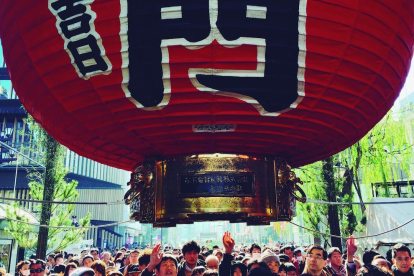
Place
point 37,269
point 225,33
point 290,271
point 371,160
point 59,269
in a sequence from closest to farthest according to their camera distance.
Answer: point 225,33
point 290,271
point 37,269
point 59,269
point 371,160

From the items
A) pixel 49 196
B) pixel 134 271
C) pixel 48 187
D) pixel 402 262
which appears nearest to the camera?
pixel 402 262

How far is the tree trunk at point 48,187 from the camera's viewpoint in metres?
9.88

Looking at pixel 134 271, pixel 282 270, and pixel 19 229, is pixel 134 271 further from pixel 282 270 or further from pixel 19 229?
pixel 19 229

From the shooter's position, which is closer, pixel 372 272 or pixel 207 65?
pixel 207 65

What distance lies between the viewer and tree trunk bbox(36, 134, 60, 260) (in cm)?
988

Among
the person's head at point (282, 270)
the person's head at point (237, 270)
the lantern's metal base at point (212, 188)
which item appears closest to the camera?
the lantern's metal base at point (212, 188)

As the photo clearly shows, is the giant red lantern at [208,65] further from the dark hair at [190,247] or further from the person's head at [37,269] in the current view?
the person's head at [37,269]

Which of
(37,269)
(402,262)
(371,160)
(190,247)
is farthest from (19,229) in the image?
(371,160)

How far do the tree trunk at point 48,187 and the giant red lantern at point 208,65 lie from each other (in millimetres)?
8914

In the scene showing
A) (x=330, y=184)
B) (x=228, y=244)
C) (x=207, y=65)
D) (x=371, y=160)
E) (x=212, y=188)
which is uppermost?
(x=371, y=160)

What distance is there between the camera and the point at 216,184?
215 cm

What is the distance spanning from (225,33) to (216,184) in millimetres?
962

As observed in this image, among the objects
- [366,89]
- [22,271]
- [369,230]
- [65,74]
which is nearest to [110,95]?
[65,74]

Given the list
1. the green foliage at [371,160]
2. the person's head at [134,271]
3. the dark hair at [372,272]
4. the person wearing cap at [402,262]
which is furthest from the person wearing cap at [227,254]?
the green foliage at [371,160]
